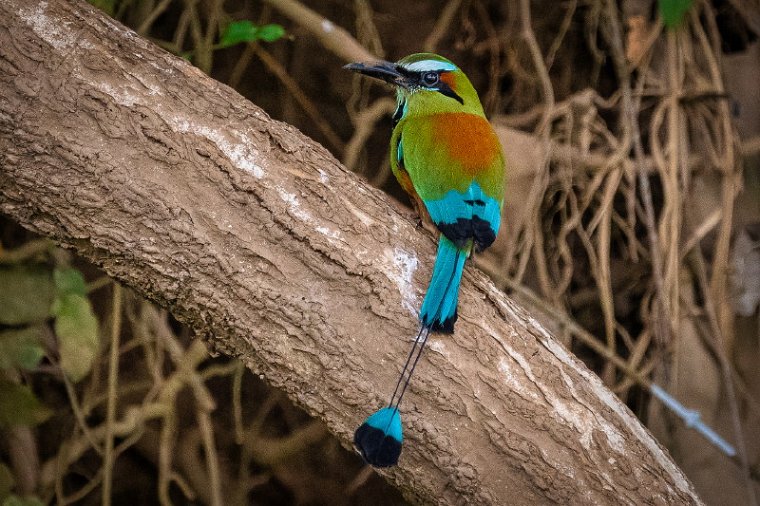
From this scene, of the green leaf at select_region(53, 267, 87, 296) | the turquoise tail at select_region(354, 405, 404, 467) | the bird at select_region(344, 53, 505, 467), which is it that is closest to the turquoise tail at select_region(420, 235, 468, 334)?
the bird at select_region(344, 53, 505, 467)

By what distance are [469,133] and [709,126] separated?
1.36m

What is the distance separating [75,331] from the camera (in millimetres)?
1985

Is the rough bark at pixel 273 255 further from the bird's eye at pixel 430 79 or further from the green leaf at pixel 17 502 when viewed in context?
the green leaf at pixel 17 502

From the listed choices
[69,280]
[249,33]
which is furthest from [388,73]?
[69,280]

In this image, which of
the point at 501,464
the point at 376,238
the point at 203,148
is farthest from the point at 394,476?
the point at 203,148

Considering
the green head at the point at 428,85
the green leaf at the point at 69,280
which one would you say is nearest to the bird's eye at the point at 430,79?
the green head at the point at 428,85

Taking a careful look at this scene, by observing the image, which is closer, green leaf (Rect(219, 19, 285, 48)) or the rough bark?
the rough bark

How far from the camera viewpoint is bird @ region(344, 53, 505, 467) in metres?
1.33

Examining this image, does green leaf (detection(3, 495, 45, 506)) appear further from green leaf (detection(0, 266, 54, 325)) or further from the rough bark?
the rough bark

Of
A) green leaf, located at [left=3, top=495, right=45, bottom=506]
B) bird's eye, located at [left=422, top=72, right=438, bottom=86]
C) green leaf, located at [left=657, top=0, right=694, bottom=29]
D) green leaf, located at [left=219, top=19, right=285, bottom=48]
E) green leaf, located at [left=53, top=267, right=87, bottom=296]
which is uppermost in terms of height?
green leaf, located at [left=657, top=0, right=694, bottom=29]

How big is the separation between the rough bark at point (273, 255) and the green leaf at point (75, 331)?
73 centimetres

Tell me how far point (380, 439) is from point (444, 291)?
292 millimetres

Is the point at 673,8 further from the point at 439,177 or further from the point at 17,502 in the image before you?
the point at 17,502

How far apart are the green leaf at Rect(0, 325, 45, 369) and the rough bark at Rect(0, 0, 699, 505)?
836mm
